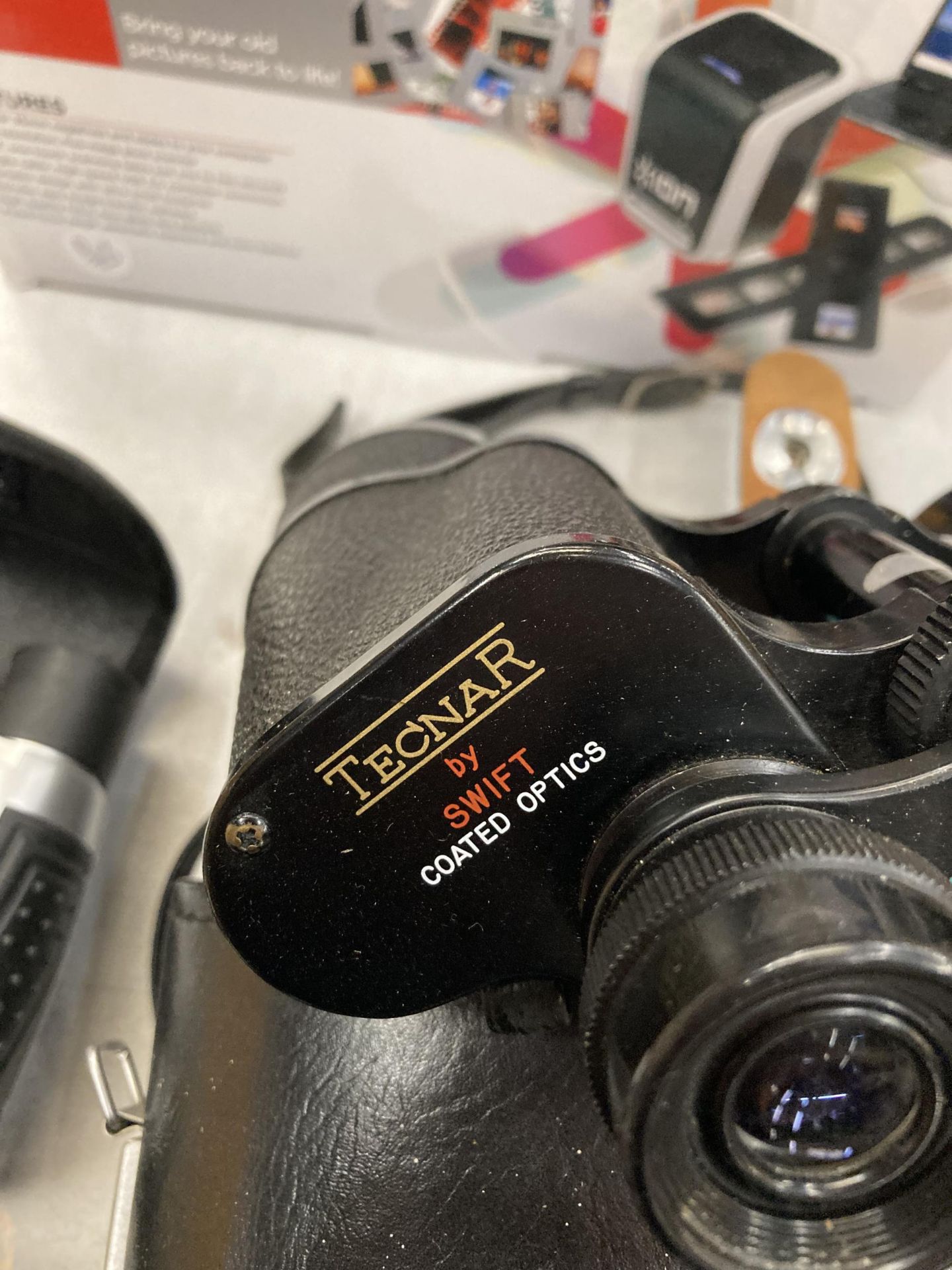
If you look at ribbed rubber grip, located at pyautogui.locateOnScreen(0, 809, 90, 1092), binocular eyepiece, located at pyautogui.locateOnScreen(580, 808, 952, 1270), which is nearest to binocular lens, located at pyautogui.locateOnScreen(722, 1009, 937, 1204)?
binocular eyepiece, located at pyautogui.locateOnScreen(580, 808, 952, 1270)

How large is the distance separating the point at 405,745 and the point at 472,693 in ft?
0.11

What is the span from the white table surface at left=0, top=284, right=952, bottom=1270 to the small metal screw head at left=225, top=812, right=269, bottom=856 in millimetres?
285

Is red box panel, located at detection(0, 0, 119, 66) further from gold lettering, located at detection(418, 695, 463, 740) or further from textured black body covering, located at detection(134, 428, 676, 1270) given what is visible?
gold lettering, located at detection(418, 695, 463, 740)

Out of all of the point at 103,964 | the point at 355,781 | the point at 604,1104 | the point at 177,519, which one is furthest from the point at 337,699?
the point at 177,519

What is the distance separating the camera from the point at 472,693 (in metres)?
0.41

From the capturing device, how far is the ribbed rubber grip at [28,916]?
1.80 ft

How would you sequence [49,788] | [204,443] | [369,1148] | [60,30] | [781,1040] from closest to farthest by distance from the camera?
[781,1040] → [369,1148] → [49,788] → [60,30] → [204,443]

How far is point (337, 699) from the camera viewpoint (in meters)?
0.40

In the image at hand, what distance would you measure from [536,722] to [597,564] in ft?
0.22

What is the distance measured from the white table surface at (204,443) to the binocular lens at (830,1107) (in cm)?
42

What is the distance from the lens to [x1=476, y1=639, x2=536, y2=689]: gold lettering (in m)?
0.40

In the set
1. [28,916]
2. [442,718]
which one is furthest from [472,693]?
[28,916]

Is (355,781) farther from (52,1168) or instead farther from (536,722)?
(52,1168)

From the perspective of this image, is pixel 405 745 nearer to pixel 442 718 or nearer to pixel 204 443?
pixel 442 718
